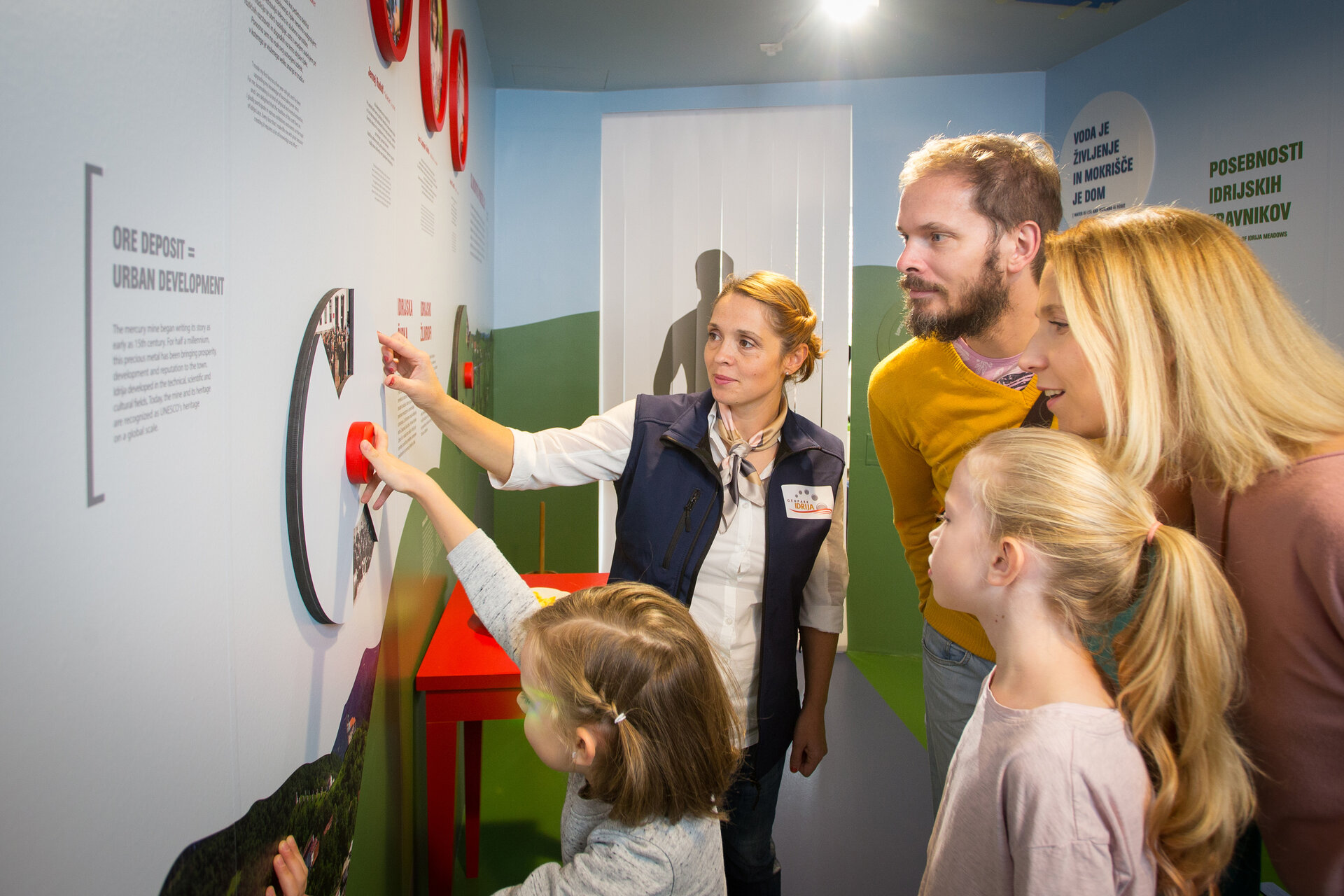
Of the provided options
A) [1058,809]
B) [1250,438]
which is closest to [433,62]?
[1250,438]

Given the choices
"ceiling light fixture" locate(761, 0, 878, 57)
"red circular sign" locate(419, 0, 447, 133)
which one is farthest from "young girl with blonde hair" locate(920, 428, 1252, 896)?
"ceiling light fixture" locate(761, 0, 878, 57)

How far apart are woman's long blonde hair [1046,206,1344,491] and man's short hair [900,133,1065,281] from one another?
22.5 inches

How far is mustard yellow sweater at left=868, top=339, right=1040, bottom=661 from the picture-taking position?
1.65 metres

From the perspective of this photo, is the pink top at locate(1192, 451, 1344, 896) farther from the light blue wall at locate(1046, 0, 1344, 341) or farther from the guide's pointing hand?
the light blue wall at locate(1046, 0, 1344, 341)

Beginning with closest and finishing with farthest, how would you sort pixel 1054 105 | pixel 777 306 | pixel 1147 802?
pixel 1147 802, pixel 777 306, pixel 1054 105

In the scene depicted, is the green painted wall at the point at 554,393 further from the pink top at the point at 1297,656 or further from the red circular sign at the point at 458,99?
the pink top at the point at 1297,656

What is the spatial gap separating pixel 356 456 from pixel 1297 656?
50.4 inches

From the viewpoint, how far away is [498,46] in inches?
148

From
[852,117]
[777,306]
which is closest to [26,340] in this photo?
[777,306]

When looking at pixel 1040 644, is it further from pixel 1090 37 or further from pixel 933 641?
pixel 1090 37

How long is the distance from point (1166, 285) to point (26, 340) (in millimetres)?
1183

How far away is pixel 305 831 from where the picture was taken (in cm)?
109

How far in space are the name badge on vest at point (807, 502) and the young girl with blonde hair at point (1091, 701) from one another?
2.10 feet

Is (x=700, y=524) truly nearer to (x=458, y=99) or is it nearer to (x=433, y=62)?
(x=433, y=62)
